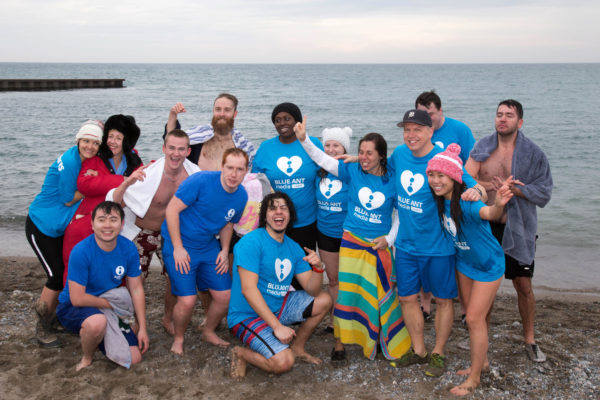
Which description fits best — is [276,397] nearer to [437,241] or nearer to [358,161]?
[437,241]

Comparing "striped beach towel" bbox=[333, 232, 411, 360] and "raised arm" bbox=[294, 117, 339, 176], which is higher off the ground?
"raised arm" bbox=[294, 117, 339, 176]

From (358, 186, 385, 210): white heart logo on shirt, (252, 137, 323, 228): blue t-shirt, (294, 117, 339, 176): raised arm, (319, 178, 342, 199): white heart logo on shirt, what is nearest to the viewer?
(358, 186, 385, 210): white heart logo on shirt

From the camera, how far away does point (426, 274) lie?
4383mm

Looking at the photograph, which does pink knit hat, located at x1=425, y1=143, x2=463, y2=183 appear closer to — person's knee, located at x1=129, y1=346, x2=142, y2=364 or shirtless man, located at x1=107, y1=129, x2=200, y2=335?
shirtless man, located at x1=107, y1=129, x2=200, y2=335

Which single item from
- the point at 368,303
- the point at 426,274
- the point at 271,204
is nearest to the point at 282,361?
the point at 368,303

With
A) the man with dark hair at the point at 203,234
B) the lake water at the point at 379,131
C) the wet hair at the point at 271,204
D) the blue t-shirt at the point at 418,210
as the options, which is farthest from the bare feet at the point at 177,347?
the lake water at the point at 379,131

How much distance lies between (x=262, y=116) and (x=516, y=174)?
102 ft

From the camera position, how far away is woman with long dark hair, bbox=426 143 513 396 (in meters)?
3.89

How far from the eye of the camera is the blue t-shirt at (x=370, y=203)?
446 centimetres

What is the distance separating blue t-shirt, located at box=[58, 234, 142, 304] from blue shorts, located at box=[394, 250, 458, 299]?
2.39m

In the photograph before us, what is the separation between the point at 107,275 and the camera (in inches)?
172

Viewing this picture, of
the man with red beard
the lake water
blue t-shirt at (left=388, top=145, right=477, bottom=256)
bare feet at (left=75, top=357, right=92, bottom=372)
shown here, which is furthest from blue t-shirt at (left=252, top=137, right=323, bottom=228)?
the lake water

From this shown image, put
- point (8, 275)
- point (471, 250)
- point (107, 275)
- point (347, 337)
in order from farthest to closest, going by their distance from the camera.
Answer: point (8, 275) < point (347, 337) < point (107, 275) < point (471, 250)

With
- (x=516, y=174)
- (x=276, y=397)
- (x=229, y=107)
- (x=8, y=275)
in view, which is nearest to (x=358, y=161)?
(x=516, y=174)
